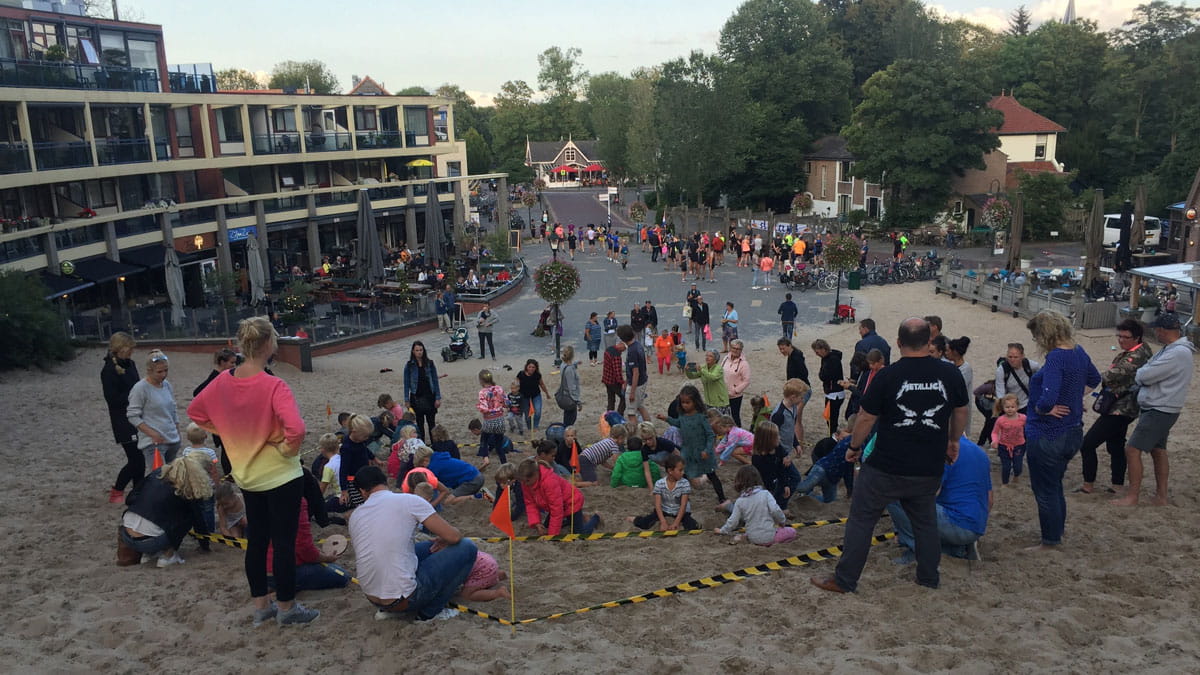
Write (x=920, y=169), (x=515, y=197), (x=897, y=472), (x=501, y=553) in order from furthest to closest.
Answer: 1. (x=515, y=197)
2. (x=920, y=169)
3. (x=501, y=553)
4. (x=897, y=472)

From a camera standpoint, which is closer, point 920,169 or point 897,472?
point 897,472

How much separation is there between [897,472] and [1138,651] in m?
1.67

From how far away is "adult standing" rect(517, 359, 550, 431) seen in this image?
1215cm

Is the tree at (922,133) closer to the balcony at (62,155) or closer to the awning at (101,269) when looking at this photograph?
the awning at (101,269)

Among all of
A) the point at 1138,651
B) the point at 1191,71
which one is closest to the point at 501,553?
the point at 1138,651

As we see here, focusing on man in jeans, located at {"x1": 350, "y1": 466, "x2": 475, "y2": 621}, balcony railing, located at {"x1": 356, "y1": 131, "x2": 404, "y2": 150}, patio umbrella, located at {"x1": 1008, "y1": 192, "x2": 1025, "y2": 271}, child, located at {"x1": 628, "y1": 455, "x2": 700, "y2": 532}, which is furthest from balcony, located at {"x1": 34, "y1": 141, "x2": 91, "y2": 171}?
patio umbrella, located at {"x1": 1008, "y1": 192, "x2": 1025, "y2": 271}

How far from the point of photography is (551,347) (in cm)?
2231

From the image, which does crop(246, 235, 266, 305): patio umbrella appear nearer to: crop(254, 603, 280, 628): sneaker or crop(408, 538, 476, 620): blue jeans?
crop(254, 603, 280, 628): sneaker

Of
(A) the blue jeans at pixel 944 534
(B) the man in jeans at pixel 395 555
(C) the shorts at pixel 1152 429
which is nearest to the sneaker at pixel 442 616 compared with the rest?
(B) the man in jeans at pixel 395 555

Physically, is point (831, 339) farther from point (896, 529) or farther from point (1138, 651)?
point (1138, 651)

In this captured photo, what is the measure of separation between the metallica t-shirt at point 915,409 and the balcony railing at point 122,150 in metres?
28.2

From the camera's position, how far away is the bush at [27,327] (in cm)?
1661

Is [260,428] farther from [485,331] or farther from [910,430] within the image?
[485,331]

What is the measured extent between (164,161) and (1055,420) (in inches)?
1218
